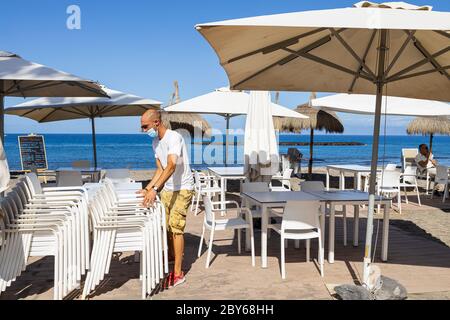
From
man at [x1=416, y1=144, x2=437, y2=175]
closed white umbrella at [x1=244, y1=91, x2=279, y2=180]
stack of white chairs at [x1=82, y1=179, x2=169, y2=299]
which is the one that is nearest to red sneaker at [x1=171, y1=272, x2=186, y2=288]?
stack of white chairs at [x1=82, y1=179, x2=169, y2=299]

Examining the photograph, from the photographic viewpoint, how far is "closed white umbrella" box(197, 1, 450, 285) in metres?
2.95

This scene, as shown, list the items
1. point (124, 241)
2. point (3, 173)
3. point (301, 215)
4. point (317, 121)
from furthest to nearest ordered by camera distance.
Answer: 1. point (317, 121)
2. point (301, 215)
3. point (124, 241)
4. point (3, 173)

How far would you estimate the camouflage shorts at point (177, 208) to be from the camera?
4324mm

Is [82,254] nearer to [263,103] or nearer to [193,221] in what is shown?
[193,221]

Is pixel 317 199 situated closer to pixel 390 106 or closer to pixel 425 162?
pixel 390 106

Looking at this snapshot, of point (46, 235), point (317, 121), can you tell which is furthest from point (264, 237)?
point (317, 121)

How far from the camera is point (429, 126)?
16766 millimetres

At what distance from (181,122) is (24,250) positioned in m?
11.7

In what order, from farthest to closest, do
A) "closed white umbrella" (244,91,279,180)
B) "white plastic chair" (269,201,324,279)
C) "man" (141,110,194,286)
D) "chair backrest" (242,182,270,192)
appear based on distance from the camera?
1. "closed white umbrella" (244,91,279,180)
2. "chair backrest" (242,182,270,192)
3. "white plastic chair" (269,201,324,279)
4. "man" (141,110,194,286)

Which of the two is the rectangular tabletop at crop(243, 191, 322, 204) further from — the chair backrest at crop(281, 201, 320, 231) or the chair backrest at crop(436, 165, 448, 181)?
the chair backrest at crop(436, 165, 448, 181)

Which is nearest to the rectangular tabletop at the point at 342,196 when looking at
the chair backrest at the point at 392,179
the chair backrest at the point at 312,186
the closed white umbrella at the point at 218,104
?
the chair backrest at the point at 312,186

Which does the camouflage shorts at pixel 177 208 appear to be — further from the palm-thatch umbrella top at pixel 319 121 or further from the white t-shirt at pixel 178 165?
the palm-thatch umbrella top at pixel 319 121

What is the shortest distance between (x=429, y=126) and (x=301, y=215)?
46.0 feet

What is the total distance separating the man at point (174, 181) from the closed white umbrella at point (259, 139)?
2.58 metres
